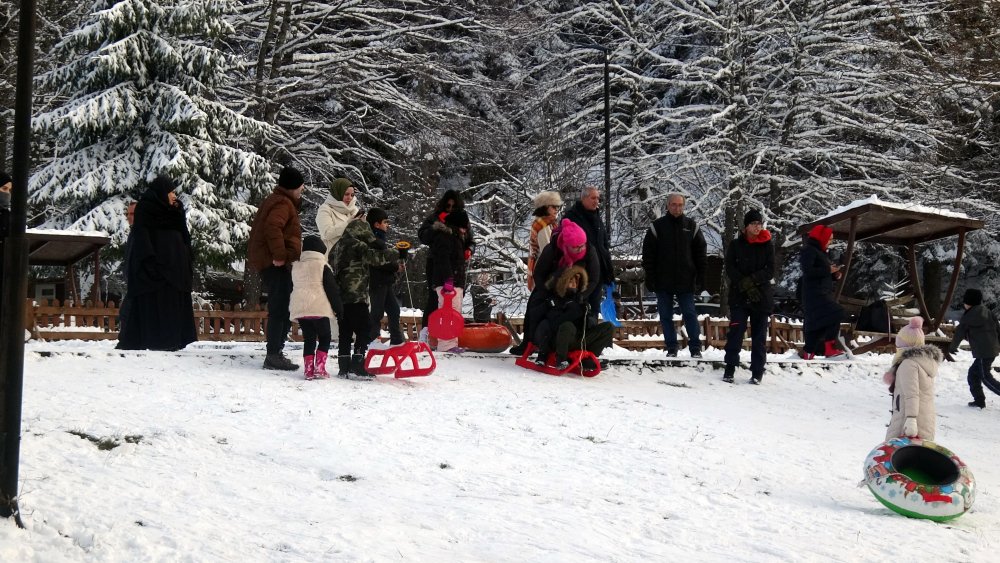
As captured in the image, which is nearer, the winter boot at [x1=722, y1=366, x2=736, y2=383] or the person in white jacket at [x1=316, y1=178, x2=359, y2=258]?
the person in white jacket at [x1=316, y1=178, x2=359, y2=258]

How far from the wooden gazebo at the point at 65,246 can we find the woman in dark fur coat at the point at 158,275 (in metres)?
5.77

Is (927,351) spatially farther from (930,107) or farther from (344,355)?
(930,107)

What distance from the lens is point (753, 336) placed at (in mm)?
11484

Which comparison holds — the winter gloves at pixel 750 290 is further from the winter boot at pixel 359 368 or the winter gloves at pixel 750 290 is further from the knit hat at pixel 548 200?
the winter boot at pixel 359 368

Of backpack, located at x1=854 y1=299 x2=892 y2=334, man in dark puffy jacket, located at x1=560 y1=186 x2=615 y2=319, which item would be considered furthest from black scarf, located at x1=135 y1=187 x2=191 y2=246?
backpack, located at x1=854 y1=299 x2=892 y2=334

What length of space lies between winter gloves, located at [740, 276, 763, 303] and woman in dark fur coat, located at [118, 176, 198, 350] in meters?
6.05

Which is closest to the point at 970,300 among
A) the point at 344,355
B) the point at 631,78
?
the point at 344,355

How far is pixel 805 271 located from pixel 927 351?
6791mm

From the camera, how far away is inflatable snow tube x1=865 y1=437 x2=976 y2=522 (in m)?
6.43

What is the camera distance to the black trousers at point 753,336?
11391mm

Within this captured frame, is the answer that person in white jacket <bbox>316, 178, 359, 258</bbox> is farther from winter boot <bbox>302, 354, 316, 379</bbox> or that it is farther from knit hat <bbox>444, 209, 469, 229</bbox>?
knit hat <bbox>444, 209, 469, 229</bbox>

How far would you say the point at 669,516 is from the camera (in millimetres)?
5855

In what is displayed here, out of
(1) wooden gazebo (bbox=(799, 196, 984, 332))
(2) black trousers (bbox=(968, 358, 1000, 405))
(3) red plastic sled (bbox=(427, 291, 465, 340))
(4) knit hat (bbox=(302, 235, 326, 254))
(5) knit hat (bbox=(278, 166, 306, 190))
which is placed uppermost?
(1) wooden gazebo (bbox=(799, 196, 984, 332))

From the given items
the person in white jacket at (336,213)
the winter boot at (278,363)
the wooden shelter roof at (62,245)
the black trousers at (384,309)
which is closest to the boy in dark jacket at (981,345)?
the black trousers at (384,309)
